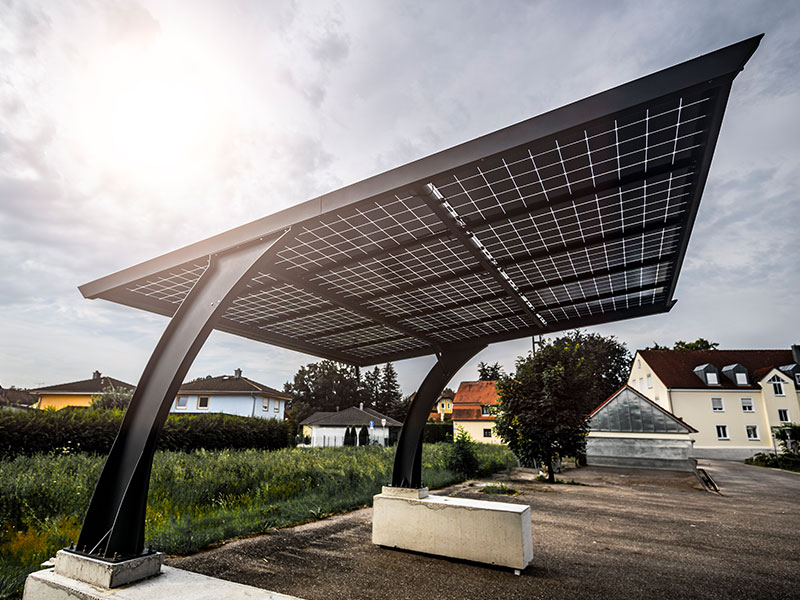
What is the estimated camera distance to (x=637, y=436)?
1059 inches

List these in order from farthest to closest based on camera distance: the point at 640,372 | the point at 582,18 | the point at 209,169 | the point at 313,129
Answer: the point at 640,372 → the point at 209,169 → the point at 313,129 → the point at 582,18

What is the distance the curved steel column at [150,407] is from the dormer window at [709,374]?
145 feet

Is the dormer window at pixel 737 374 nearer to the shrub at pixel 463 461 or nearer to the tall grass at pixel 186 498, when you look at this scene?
the shrub at pixel 463 461

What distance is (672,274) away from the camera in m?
5.67

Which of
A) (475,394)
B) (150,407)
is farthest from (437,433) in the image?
(150,407)

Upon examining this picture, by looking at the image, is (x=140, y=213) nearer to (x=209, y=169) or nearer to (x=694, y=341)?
(x=209, y=169)

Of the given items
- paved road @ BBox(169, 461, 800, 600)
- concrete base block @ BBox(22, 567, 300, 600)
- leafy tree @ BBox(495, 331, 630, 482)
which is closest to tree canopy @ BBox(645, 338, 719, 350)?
leafy tree @ BBox(495, 331, 630, 482)

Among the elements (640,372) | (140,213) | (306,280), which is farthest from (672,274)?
(640,372)

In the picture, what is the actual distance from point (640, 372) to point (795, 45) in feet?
146

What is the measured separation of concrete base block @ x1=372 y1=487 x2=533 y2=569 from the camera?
229 inches

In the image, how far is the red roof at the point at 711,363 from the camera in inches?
1451

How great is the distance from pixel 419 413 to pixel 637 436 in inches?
1003

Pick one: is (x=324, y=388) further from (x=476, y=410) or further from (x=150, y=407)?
(x=150, y=407)

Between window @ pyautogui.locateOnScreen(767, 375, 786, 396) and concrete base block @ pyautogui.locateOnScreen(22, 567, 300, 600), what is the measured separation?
46024mm
